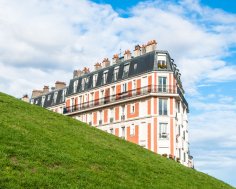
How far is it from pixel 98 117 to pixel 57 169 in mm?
58068

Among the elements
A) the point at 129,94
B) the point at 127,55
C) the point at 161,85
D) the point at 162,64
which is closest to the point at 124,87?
the point at 129,94

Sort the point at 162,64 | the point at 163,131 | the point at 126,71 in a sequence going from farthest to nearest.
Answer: the point at 126,71 < the point at 162,64 < the point at 163,131

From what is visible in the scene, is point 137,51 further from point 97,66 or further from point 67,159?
point 67,159

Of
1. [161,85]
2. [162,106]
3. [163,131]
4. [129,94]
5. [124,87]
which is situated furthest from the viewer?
[124,87]

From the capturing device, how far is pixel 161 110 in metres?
65.4

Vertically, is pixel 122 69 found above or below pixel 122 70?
above

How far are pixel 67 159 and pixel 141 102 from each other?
4962cm

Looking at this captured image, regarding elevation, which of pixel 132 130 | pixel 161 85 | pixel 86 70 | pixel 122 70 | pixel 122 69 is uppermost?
pixel 86 70

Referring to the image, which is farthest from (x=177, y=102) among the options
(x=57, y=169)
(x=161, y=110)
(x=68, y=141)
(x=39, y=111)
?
(x=57, y=169)

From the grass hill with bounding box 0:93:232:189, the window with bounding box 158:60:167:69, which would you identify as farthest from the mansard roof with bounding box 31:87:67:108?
the grass hill with bounding box 0:93:232:189

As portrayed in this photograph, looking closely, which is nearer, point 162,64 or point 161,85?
point 161,85

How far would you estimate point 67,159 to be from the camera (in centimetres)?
1786

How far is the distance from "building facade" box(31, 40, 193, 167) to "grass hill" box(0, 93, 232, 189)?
37.4 metres

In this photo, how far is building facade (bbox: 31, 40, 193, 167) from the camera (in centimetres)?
6475
